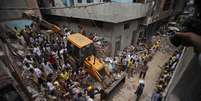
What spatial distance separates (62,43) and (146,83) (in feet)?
26.9

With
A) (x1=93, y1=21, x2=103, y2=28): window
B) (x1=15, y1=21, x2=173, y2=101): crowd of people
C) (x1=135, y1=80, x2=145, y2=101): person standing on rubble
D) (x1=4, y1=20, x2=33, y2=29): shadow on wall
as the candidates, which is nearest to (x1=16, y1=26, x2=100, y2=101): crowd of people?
(x1=15, y1=21, x2=173, y2=101): crowd of people

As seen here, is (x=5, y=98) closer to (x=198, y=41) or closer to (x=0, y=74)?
(x=0, y=74)

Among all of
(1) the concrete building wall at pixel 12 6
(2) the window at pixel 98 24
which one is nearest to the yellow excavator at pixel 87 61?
(2) the window at pixel 98 24

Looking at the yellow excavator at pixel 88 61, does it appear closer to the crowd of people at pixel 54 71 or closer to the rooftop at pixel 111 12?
the crowd of people at pixel 54 71

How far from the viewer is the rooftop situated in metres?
14.4

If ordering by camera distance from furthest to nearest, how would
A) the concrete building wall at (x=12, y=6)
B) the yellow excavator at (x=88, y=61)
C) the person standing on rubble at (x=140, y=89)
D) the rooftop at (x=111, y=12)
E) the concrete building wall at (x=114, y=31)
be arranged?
the concrete building wall at (x=12, y=6)
the concrete building wall at (x=114, y=31)
the rooftop at (x=111, y=12)
the yellow excavator at (x=88, y=61)
the person standing on rubble at (x=140, y=89)

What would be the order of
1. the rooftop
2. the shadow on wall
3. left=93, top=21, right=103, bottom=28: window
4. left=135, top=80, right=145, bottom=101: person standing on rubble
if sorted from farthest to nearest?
left=93, top=21, right=103, bottom=28: window, the shadow on wall, the rooftop, left=135, top=80, right=145, bottom=101: person standing on rubble

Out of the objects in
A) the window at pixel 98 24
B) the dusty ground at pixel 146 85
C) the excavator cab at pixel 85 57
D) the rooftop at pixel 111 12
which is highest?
the rooftop at pixel 111 12

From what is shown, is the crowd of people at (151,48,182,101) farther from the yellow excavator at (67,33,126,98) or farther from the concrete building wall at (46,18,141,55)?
the concrete building wall at (46,18,141,55)

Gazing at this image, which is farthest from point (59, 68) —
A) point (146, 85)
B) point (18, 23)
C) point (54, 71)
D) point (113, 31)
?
point (18, 23)

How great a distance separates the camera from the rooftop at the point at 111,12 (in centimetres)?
1441

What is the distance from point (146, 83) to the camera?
13.5 meters

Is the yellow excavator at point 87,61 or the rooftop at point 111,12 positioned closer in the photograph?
the yellow excavator at point 87,61

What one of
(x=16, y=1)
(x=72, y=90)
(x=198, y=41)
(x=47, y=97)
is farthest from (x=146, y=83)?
(x=16, y=1)
